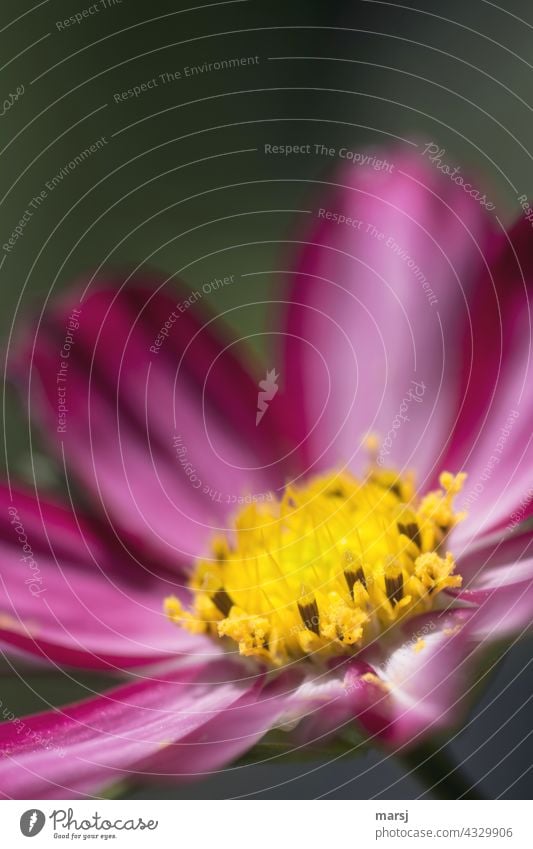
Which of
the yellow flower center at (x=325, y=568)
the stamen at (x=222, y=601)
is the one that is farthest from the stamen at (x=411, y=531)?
the stamen at (x=222, y=601)

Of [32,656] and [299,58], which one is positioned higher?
[299,58]

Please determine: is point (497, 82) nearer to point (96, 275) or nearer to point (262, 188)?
point (262, 188)

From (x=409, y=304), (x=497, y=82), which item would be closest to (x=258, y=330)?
(x=409, y=304)

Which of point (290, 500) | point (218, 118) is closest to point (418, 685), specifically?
point (290, 500)

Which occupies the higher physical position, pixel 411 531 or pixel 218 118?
pixel 218 118

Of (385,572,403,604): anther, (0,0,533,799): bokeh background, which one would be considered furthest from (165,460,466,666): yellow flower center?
(0,0,533,799): bokeh background

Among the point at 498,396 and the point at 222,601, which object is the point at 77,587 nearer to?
the point at 222,601

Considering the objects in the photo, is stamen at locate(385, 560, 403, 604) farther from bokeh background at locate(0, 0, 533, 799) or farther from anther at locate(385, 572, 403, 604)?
bokeh background at locate(0, 0, 533, 799)
